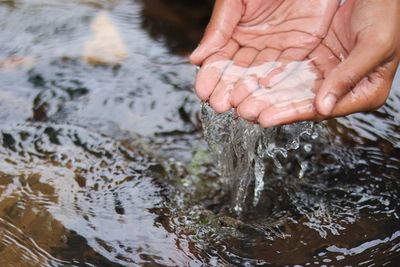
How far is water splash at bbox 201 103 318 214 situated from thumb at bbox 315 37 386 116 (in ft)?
1.90

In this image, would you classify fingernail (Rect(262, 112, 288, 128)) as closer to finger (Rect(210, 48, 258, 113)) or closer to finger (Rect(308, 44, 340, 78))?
finger (Rect(210, 48, 258, 113))

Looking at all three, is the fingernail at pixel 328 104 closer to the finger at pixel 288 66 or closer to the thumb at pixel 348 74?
the thumb at pixel 348 74

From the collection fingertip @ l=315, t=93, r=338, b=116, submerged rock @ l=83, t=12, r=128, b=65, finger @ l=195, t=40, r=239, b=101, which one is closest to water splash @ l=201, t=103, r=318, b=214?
finger @ l=195, t=40, r=239, b=101

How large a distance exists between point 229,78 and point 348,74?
567 millimetres

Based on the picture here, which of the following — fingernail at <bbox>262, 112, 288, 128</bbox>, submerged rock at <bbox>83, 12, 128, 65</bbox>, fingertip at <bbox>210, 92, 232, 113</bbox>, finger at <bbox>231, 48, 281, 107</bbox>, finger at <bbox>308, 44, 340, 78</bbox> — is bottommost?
submerged rock at <bbox>83, 12, 128, 65</bbox>

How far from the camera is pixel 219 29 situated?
3.28m

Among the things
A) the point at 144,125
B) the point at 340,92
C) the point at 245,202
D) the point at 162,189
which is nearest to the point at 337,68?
the point at 340,92

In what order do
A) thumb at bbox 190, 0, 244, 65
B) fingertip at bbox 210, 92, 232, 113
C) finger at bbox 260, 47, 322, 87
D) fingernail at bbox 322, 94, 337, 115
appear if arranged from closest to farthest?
fingernail at bbox 322, 94, 337, 115, fingertip at bbox 210, 92, 232, 113, finger at bbox 260, 47, 322, 87, thumb at bbox 190, 0, 244, 65

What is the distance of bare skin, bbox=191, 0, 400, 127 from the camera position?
2830 mm

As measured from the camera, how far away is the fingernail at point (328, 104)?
2709 mm

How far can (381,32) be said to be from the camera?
115 inches

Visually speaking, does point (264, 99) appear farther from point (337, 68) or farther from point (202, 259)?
point (202, 259)

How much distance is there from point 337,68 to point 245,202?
0.93 metres

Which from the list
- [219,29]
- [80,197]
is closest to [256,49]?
[219,29]
